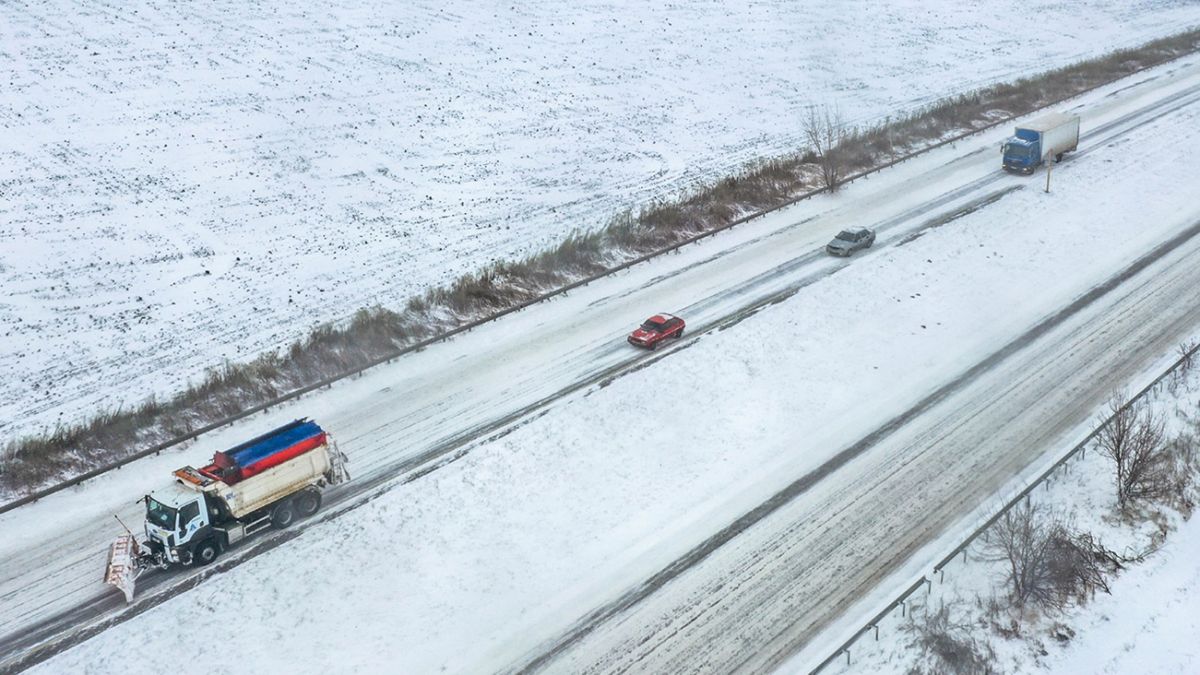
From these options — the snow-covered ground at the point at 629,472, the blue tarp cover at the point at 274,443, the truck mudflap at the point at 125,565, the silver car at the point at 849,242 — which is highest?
the blue tarp cover at the point at 274,443

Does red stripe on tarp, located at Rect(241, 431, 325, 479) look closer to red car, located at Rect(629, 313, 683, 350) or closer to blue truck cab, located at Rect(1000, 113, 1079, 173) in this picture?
red car, located at Rect(629, 313, 683, 350)

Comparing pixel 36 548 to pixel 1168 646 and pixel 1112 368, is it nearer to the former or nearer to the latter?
pixel 1168 646

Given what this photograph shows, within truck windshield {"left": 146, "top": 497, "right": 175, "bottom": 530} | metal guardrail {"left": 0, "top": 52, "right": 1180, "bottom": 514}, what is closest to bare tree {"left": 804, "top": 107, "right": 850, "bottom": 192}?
metal guardrail {"left": 0, "top": 52, "right": 1180, "bottom": 514}

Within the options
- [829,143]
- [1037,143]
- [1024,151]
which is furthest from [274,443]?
[1037,143]

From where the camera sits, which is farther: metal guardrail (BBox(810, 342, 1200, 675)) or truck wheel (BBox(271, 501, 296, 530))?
truck wheel (BBox(271, 501, 296, 530))

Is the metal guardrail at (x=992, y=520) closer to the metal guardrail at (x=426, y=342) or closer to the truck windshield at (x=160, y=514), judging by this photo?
the truck windshield at (x=160, y=514)

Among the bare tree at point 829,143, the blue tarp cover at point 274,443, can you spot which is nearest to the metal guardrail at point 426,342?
the bare tree at point 829,143

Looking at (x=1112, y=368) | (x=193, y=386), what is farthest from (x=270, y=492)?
(x=1112, y=368)
